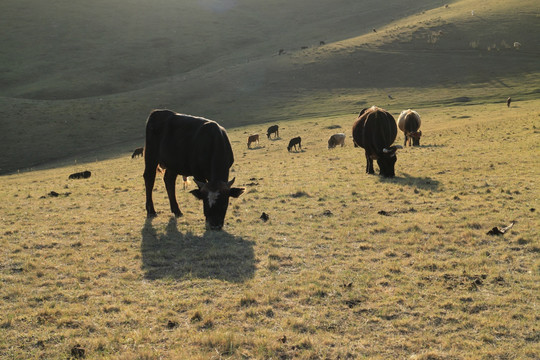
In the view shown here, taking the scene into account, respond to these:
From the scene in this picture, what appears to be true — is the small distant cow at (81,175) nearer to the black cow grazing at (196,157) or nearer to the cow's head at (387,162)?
the black cow grazing at (196,157)

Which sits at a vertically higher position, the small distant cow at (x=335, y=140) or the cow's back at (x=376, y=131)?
the cow's back at (x=376, y=131)

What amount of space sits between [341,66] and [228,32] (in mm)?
63481

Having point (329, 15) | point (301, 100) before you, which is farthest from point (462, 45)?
point (329, 15)

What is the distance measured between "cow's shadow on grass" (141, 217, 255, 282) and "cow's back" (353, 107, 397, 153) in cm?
929

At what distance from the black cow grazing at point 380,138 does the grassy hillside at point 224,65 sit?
94.3 ft

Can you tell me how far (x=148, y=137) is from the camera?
13266mm

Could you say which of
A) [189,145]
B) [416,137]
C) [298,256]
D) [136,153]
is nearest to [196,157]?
[189,145]

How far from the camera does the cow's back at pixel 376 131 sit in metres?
18.1

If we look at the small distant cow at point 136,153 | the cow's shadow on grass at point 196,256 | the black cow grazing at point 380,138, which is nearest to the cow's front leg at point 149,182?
the cow's shadow on grass at point 196,256

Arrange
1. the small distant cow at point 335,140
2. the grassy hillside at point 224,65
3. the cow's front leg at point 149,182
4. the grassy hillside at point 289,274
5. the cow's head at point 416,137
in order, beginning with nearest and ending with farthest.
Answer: the grassy hillside at point 289,274
the cow's front leg at point 149,182
the cow's head at point 416,137
the small distant cow at point 335,140
the grassy hillside at point 224,65

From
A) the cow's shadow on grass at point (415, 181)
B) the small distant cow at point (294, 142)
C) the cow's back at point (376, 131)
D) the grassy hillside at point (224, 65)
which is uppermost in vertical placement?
the grassy hillside at point (224, 65)

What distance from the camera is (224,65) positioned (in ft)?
304

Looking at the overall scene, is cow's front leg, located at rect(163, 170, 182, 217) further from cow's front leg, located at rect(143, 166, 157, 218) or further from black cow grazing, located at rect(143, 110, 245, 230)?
cow's front leg, located at rect(143, 166, 157, 218)

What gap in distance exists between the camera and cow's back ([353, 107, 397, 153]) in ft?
59.4
